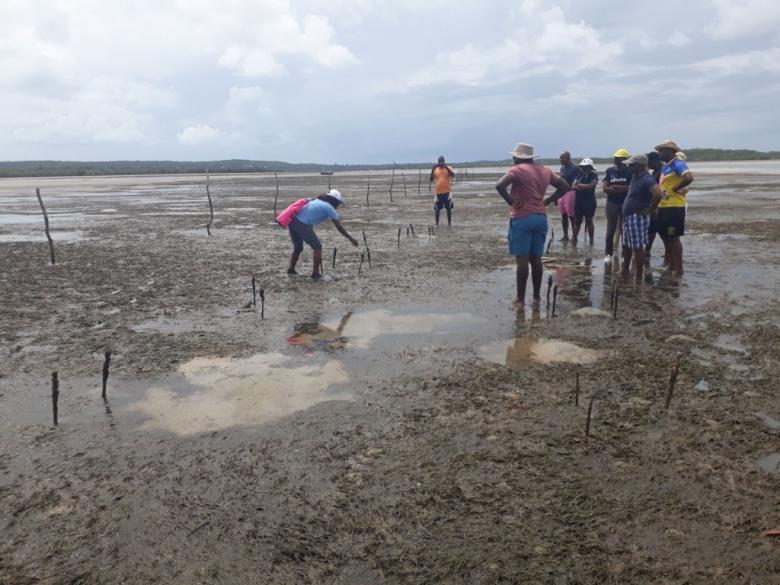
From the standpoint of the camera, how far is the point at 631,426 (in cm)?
402

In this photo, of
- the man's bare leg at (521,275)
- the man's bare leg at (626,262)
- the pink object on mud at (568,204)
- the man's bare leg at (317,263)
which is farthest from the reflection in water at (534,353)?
the pink object on mud at (568,204)

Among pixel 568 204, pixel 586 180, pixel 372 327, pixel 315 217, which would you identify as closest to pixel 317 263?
pixel 315 217

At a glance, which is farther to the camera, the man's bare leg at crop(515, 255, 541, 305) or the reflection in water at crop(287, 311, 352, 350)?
the man's bare leg at crop(515, 255, 541, 305)

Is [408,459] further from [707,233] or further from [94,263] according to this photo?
[707,233]

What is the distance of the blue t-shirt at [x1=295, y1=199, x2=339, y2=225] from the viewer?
30.0ft

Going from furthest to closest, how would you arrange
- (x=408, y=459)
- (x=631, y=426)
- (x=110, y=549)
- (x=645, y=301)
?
(x=645, y=301)
(x=631, y=426)
(x=408, y=459)
(x=110, y=549)

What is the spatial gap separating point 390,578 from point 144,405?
2.79 meters

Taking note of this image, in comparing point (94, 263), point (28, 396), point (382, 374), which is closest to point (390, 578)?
point (382, 374)

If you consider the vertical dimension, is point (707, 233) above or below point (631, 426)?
above

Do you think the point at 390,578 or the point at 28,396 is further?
the point at 28,396

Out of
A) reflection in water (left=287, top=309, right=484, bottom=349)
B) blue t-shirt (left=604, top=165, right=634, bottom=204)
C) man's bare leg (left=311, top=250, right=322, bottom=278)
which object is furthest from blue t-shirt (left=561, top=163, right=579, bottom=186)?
reflection in water (left=287, top=309, right=484, bottom=349)

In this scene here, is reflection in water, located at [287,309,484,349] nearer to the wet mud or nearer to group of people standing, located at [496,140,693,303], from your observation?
the wet mud

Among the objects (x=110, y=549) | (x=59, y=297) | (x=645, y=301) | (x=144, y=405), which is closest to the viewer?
(x=110, y=549)

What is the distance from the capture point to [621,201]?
9.30 metres
